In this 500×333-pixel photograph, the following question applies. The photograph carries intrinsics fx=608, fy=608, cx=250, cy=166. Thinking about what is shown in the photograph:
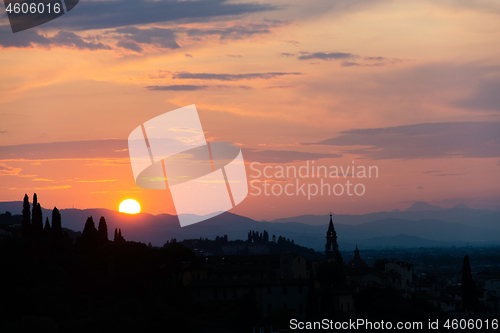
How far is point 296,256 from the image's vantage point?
222ft

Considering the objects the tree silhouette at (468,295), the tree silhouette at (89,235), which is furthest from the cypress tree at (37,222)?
the tree silhouette at (468,295)

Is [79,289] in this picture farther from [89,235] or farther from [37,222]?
[89,235]

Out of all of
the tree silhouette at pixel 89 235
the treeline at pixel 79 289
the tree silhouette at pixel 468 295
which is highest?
the tree silhouette at pixel 89 235

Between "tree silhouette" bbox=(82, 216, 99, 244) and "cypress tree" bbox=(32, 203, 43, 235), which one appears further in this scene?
"tree silhouette" bbox=(82, 216, 99, 244)

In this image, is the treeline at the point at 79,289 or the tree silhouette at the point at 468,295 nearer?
the treeline at the point at 79,289

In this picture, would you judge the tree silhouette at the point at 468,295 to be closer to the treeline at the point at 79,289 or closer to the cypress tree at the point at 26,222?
the treeline at the point at 79,289

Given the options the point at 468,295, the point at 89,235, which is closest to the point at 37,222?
the point at 89,235

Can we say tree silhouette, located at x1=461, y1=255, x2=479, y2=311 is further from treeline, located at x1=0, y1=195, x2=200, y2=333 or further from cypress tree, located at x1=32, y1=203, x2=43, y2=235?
cypress tree, located at x1=32, y1=203, x2=43, y2=235

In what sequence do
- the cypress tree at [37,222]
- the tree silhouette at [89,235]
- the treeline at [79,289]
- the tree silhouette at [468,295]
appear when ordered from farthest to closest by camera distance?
the tree silhouette at [468,295] → the tree silhouette at [89,235] → the cypress tree at [37,222] → the treeline at [79,289]

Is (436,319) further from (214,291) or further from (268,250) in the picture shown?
(268,250)

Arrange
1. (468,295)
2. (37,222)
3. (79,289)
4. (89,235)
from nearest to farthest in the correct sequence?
(79,289), (37,222), (89,235), (468,295)

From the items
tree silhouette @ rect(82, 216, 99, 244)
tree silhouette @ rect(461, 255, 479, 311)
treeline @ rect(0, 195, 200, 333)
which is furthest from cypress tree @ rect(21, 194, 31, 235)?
tree silhouette @ rect(461, 255, 479, 311)

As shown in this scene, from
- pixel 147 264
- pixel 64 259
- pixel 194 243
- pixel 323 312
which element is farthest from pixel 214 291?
pixel 194 243

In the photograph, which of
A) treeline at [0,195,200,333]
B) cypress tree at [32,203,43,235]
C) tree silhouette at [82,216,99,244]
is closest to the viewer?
treeline at [0,195,200,333]
